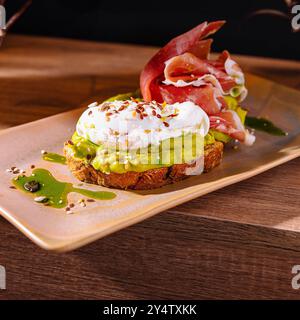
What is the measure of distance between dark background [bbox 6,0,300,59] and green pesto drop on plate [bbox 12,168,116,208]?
1686 millimetres

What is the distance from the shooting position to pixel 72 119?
2.06 meters

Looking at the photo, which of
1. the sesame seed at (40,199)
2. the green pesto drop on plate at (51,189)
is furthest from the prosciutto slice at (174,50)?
the sesame seed at (40,199)

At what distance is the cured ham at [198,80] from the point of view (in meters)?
1.91

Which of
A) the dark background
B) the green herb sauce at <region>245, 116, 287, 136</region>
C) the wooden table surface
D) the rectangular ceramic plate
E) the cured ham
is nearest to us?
the rectangular ceramic plate

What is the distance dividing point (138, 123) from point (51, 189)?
0.91 feet

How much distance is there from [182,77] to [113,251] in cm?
62

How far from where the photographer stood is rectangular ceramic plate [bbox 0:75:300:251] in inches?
A: 55.4

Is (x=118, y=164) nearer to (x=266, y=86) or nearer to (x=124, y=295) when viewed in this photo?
(x=124, y=295)

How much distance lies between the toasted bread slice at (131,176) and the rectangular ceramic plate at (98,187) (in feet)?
0.07

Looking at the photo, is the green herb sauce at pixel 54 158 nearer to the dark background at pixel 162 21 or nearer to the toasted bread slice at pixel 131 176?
the toasted bread slice at pixel 131 176

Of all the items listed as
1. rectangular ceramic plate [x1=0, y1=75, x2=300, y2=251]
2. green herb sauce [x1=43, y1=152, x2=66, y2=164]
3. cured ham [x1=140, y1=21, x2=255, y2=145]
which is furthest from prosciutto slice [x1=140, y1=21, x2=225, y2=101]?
green herb sauce [x1=43, y1=152, x2=66, y2=164]

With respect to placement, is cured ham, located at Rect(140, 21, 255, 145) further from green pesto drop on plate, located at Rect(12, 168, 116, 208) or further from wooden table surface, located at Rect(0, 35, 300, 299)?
green pesto drop on plate, located at Rect(12, 168, 116, 208)

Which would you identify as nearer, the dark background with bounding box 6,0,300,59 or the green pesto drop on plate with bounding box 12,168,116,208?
the green pesto drop on plate with bounding box 12,168,116,208

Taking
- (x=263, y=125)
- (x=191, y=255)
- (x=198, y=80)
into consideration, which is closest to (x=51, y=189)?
(x=191, y=255)
